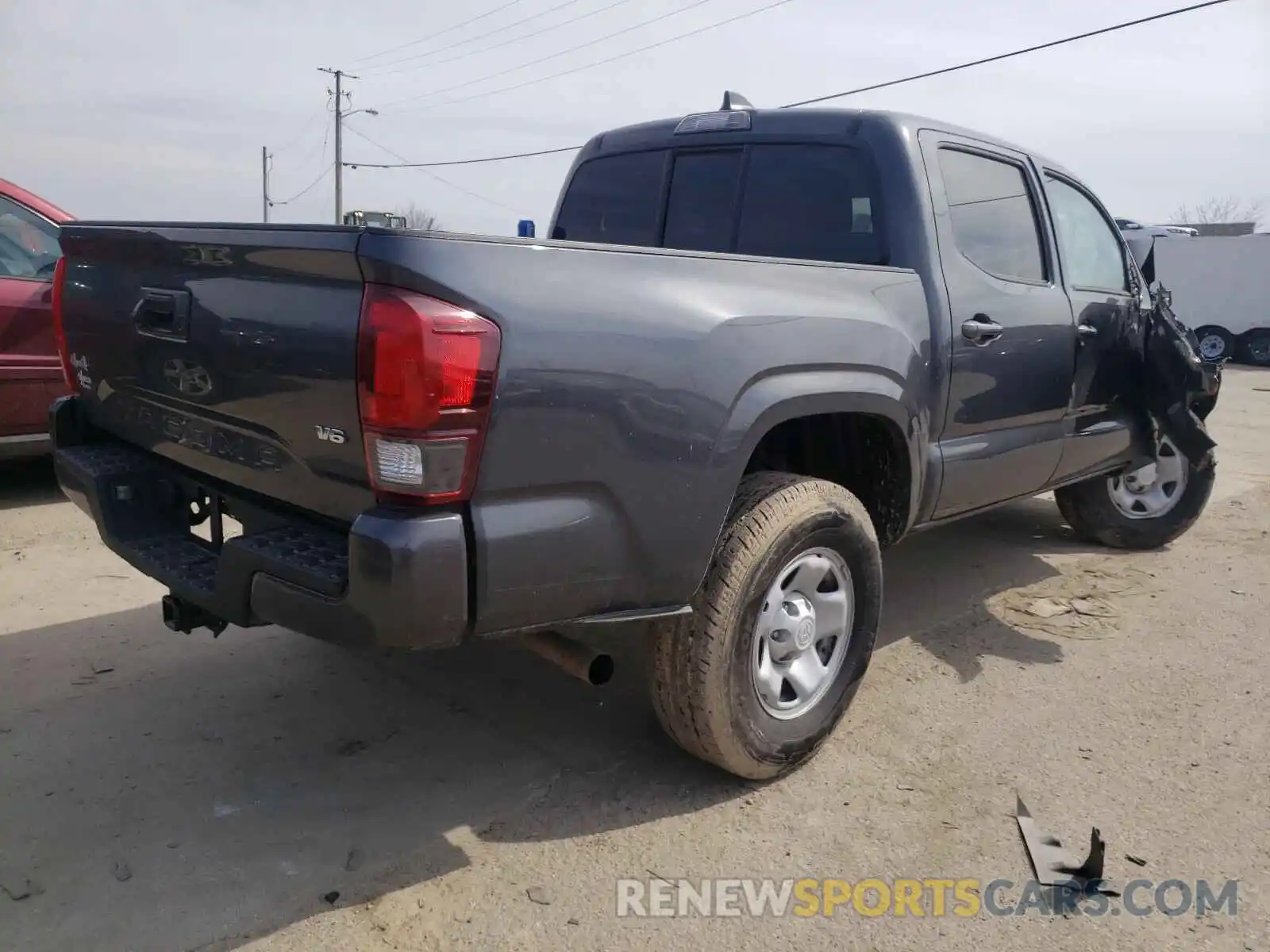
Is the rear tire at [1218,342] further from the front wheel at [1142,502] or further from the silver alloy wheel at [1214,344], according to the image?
the front wheel at [1142,502]

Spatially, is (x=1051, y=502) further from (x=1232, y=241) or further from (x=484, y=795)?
(x=1232, y=241)

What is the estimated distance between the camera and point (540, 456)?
223 centimetres

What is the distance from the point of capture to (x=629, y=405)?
2.37 meters

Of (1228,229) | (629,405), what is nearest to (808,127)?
(629,405)

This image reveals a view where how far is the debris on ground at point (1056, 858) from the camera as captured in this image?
263cm

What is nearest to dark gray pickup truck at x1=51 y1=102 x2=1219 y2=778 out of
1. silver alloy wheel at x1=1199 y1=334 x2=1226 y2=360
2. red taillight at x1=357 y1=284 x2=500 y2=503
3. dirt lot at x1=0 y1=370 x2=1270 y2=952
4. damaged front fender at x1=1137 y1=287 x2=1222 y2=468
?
red taillight at x1=357 y1=284 x2=500 y2=503

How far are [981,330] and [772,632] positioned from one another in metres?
1.46

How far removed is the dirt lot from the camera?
96.0 inches

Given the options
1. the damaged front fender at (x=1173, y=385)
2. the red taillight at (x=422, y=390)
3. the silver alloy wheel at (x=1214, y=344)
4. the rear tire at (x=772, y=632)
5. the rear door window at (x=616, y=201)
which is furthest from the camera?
the silver alloy wheel at (x=1214, y=344)

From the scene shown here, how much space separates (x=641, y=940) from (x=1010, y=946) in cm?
88

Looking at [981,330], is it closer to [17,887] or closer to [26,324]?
[17,887]

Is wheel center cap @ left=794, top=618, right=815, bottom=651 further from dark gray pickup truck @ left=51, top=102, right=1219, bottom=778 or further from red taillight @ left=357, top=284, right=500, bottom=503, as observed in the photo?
red taillight @ left=357, top=284, right=500, bottom=503

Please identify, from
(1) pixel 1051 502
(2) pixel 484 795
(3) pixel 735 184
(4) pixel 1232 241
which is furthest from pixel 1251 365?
(2) pixel 484 795

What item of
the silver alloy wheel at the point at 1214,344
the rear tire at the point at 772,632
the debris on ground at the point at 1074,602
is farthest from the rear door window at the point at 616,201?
the silver alloy wheel at the point at 1214,344
